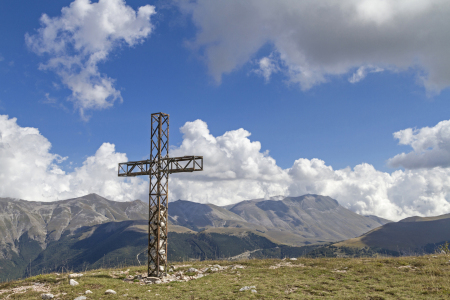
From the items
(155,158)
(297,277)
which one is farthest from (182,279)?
(155,158)

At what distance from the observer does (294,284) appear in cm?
2200

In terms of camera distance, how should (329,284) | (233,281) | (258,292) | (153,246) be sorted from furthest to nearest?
(153,246) < (233,281) < (329,284) < (258,292)

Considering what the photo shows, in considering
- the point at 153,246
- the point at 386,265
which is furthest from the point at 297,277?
the point at 153,246

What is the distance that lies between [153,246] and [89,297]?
10.7 metres

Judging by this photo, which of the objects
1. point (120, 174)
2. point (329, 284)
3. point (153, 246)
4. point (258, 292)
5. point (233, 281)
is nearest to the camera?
point (258, 292)

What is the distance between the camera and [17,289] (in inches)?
899

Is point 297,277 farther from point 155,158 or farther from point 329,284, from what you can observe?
point 155,158

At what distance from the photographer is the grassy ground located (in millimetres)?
18916

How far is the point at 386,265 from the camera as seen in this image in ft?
90.5

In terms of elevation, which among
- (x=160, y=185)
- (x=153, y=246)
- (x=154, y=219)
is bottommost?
(x=153, y=246)

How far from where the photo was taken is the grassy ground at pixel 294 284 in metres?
18.9

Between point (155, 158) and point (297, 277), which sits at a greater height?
point (155, 158)

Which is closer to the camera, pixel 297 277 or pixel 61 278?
pixel 297 277

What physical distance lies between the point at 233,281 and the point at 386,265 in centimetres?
1554
